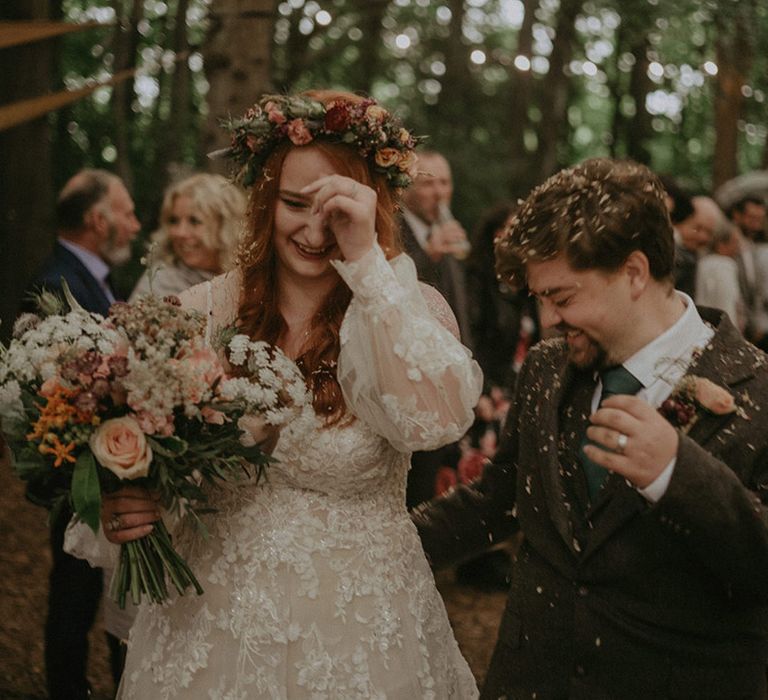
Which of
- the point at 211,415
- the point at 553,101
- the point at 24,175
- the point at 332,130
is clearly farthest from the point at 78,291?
the point at 553,101

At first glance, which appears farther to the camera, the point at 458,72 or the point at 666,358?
A: the point at 458,72

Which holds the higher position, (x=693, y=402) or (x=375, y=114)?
(x=375, y=114)

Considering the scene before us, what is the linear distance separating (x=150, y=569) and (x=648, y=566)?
1120 mm

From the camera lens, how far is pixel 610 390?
2367 millimetres

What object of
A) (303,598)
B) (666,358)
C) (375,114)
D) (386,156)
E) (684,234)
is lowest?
(684,234)

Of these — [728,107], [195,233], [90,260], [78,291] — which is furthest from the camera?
[728,107]

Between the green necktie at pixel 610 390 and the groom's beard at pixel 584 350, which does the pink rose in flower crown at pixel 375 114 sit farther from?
the green necktie at pixel 610 390

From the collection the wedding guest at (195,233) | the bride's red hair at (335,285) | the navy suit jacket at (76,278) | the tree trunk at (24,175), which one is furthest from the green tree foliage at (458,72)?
the bride's red hair at (335,285)

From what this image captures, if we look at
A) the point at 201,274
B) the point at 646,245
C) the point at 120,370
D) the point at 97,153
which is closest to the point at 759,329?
the point at 201,274

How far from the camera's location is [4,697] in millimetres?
4855

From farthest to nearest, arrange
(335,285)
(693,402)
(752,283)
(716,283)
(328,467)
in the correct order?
(752,283), (716,283), (335,285), (328,467), (693,402)

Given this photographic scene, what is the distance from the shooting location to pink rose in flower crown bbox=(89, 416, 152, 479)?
223 cm

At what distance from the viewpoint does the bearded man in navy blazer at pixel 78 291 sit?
14.2 feet

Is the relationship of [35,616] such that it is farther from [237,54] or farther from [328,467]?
[328,467]
